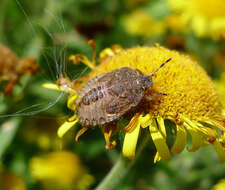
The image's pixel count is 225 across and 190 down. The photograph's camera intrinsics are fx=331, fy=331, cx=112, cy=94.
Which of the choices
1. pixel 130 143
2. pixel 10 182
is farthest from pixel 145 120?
pixel 10 182

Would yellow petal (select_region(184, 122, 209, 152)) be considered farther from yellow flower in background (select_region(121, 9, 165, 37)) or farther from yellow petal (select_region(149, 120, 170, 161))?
yellow flower in background (select_region(121, 9, 165, 37))

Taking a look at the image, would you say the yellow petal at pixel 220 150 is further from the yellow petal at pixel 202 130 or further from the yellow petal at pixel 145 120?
the yellow petal at pixel 145 120

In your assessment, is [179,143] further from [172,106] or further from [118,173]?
[118,173]

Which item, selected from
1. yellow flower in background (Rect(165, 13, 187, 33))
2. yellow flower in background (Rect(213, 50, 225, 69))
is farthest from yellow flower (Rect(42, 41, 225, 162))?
yellow flower in background (Rect(165, 13, 187, 33))

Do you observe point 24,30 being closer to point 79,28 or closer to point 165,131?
point 79,28

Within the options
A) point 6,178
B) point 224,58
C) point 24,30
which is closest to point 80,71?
point 6,178
